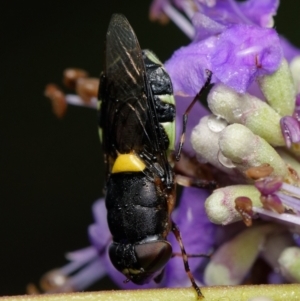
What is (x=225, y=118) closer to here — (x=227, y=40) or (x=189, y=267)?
(x=227, y=40)

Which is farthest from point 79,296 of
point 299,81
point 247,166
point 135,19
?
point 135,19

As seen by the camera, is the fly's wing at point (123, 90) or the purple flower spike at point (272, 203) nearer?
the purple flower spike at point (272, 203)

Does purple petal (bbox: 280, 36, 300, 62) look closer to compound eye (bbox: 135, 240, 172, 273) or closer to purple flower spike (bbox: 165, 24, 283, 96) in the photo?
purple flower spike (bbox: 165, 24, 283, 96)

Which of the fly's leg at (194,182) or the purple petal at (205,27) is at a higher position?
the purple petal at (205,27)

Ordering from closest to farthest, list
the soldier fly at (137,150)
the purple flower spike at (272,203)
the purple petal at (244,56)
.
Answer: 1. the purple flower spike at (272,203)
2. the purple petal at (244,56)
3. the soldier fly at (137,150)

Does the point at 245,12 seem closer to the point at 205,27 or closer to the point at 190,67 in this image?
the point at 205,27

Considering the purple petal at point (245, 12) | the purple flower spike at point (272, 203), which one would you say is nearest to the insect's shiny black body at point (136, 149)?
the purple petal at point (245, 12)

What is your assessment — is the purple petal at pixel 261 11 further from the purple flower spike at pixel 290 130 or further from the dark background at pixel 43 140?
the dark background at pixel 43 140

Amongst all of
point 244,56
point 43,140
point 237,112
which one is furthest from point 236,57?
point 43,140
